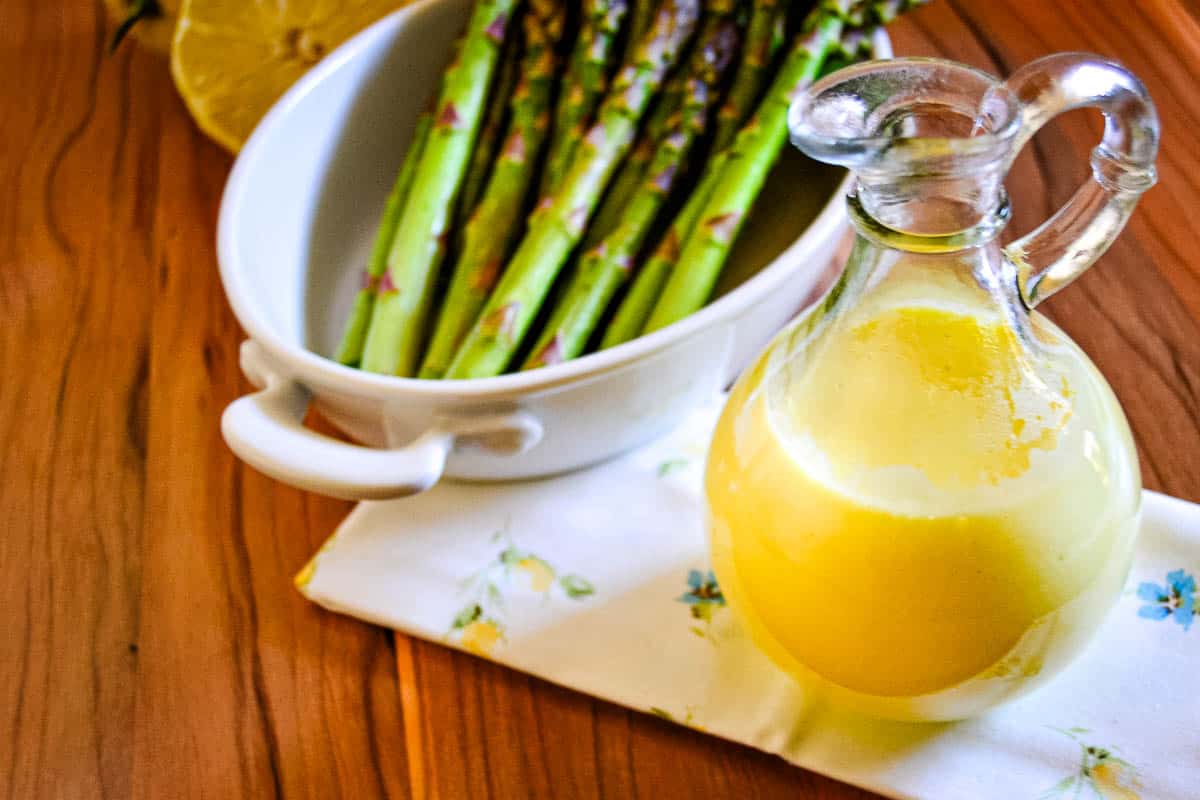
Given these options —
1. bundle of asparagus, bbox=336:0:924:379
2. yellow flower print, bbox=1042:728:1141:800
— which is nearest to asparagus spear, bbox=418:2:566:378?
bundle of asparagus, bbox=336:0:924:379

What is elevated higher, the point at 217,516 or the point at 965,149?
the point at 965,149

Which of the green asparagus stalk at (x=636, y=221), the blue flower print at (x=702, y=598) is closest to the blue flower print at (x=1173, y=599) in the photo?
the blue flower print at (x=702, y=598)

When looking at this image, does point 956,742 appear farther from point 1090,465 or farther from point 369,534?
point 369,534

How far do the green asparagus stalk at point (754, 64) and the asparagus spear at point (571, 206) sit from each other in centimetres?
4

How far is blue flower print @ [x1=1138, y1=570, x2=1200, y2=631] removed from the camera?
40cm

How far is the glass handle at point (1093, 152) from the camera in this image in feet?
0.87

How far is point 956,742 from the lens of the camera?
0.38 m

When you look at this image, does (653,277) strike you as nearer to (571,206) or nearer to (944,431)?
(571,206)

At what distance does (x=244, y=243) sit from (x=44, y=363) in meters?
0.19

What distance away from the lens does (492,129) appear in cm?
59

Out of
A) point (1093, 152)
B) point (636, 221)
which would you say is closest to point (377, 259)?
point (636, 221)

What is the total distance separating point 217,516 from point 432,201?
0.20 meters

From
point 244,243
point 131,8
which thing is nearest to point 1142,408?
point 244,243

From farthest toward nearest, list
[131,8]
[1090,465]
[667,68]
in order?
1. [131,8]
2. [667,68]
3. [1090,465]
